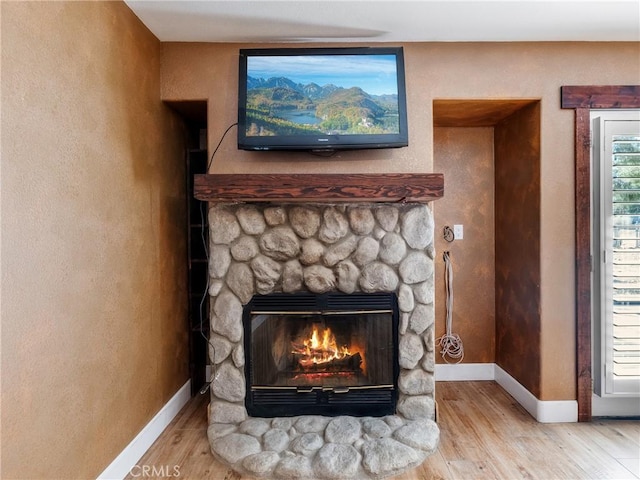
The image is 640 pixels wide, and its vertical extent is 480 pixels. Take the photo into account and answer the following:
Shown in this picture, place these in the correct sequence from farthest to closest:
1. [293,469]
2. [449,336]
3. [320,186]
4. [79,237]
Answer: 1. [449,336]
2. [320,186]
3. [293,469]
4. [79,237]

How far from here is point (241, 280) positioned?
2.17 meters

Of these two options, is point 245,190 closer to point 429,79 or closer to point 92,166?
point 92,166

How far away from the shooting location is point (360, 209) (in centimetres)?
218

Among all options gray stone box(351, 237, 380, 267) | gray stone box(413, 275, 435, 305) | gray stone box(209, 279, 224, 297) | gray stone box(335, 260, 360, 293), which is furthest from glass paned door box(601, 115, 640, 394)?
gray stone box(209, 279, 224, 297)

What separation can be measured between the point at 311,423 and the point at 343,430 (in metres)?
0.20

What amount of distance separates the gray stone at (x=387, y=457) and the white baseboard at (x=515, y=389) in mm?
970

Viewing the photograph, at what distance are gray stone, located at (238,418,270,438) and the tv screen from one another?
1.66m

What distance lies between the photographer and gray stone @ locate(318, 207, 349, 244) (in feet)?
7.06

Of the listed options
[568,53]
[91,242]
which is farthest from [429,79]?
[91,242]

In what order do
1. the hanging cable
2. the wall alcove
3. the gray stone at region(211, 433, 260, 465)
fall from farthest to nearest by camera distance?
the hanging cable → the wall alcove → the gray stone at region(211, 433, 260, 465)

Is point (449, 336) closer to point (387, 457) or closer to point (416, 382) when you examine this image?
point (416, 382)

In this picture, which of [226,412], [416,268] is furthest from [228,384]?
[416,268]

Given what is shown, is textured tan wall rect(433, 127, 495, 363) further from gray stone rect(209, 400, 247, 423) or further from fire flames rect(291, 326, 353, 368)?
gray stone rect(209, 400, 247, 423)

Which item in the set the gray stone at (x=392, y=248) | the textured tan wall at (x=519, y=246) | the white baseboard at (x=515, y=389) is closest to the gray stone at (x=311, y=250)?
the gray stone at (x=392, y=248)
